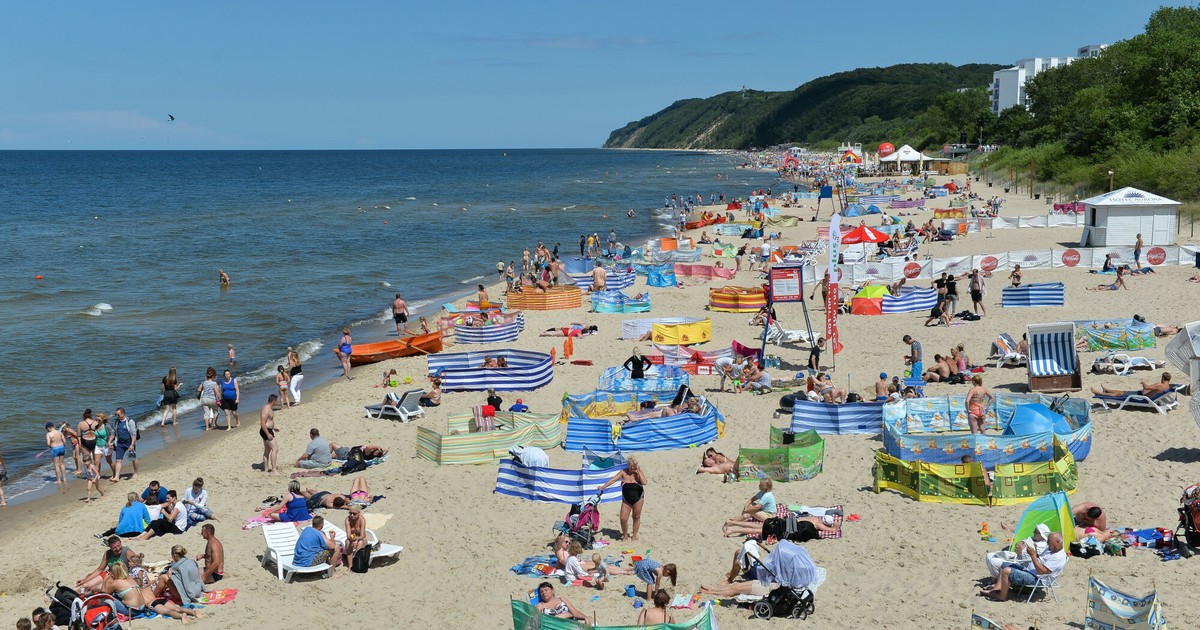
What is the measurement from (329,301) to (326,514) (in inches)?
835

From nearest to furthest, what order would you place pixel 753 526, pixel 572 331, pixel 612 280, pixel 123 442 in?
pixel 753 526
pixel 123 442
pixel 572 331
pixel 612 280

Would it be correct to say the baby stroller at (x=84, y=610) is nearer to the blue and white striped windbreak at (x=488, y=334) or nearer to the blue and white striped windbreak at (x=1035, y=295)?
the blue and white striped windbreak at (x=488, y=334)

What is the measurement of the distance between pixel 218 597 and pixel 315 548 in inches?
43.0

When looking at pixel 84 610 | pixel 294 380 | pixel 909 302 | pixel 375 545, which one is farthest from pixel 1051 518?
pixel 909 302

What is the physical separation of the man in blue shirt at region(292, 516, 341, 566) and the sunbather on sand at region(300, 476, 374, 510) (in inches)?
73.4

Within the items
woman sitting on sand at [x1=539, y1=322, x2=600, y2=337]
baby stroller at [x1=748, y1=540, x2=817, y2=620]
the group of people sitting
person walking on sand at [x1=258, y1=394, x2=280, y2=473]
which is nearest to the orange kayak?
woman sitting on sand at [x1=539, y1=322, x2=600, y2=337]

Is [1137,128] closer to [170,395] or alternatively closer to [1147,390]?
[1147,390]

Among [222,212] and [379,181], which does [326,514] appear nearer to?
[222,212]

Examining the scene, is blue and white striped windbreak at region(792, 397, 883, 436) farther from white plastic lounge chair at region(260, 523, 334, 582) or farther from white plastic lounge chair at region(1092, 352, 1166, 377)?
white plastic lounge chair at region(260, 523, 334, 582)

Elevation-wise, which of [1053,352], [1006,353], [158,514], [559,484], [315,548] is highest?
[1053,352]

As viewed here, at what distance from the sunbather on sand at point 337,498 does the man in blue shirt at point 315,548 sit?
1.86 metres

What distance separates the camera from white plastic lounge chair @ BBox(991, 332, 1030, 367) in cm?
1850

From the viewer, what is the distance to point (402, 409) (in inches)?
694

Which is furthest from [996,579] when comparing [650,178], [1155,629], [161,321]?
[650,178]
